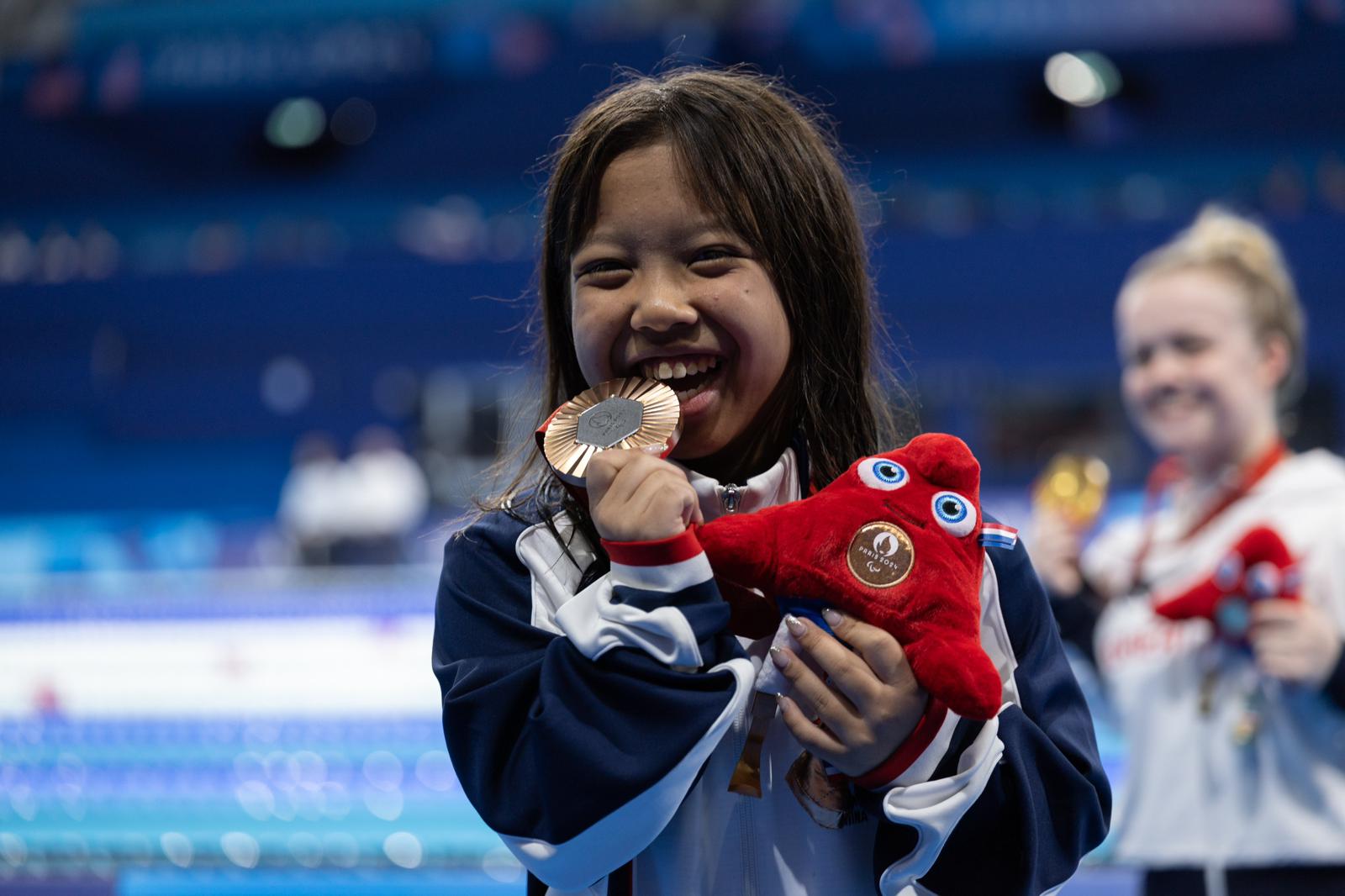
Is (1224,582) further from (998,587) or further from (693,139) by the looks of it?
(693,139)

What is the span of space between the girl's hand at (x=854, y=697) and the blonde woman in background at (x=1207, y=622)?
48.1 inches

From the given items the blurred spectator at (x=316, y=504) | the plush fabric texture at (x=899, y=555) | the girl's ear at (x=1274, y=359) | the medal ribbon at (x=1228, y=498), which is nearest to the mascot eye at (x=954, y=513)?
the plush fabric texture at (x=899, y=555)

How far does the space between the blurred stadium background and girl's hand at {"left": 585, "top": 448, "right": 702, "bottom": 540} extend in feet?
16.4

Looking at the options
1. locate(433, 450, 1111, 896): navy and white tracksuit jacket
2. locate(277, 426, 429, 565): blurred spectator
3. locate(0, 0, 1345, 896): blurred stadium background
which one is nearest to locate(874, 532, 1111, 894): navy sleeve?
locate(433, 450, 1111, 896): navy and white tracksuit jacket

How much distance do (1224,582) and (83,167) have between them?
12.7 meters

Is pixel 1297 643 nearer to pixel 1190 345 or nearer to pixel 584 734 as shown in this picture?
pixel 1190 345

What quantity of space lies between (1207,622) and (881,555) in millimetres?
1280

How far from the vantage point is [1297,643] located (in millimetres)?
1881

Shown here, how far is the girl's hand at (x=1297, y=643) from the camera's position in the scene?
6.15 ft

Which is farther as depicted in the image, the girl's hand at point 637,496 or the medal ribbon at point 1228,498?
the medal ribbon at point 1228,498

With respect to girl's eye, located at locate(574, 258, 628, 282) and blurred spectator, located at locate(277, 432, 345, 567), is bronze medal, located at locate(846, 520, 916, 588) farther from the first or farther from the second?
blurred spectator, located at locate(277, 432, 345, 567)

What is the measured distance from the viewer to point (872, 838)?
1052mm

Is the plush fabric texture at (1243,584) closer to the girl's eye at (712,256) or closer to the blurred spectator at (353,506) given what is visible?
the girl's eye at (712,256)

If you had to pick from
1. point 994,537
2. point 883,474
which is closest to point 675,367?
point 883,474
